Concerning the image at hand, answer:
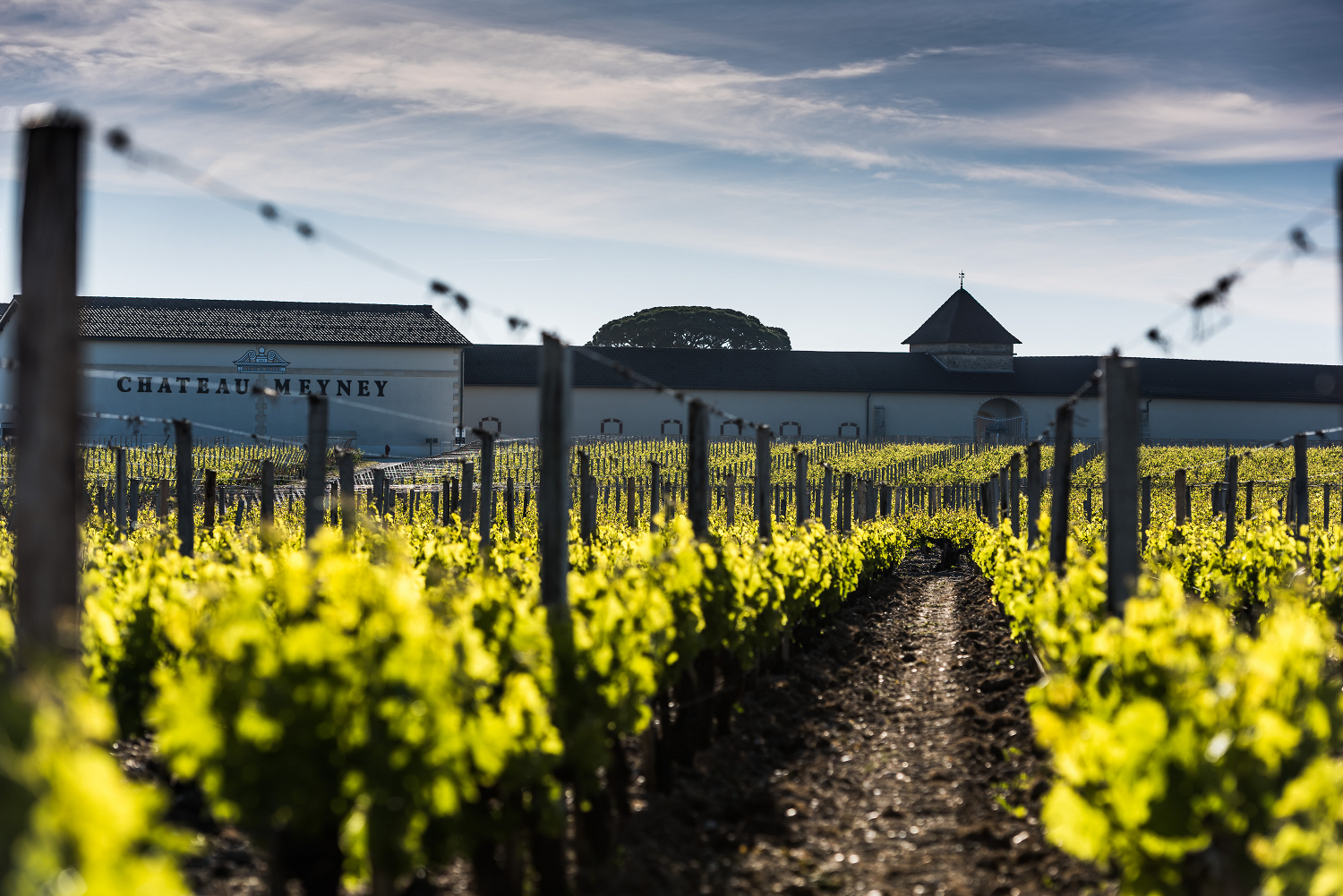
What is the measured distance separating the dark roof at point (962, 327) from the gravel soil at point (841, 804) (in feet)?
175

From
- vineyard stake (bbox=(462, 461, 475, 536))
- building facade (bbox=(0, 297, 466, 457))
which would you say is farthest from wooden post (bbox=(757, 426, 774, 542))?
building facade (bbox=(0, 297, 466, 457))

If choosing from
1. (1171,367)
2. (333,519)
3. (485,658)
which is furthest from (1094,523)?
(1171,367)

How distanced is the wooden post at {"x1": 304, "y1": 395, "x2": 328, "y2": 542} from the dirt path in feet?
10.6

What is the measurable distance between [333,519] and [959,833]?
16259 mm

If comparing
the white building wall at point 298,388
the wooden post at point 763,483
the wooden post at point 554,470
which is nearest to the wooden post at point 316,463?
the wooden post at point 554,470

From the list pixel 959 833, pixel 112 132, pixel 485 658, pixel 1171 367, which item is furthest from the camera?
pixel 1171 367

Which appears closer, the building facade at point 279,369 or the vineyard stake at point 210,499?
the vineyard stake at point 210,499

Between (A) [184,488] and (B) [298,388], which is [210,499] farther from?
(B) [298,388]

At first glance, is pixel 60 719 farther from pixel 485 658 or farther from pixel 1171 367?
pixel 1171 367

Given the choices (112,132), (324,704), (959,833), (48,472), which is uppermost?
(112,132)

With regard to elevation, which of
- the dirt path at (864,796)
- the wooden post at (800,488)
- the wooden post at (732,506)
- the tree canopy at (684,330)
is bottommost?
the dirt path at (864,796)

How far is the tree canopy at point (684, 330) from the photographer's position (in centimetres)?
8081

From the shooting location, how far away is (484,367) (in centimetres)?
5453

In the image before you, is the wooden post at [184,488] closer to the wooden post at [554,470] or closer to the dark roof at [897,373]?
the wooden post at [554,470]
